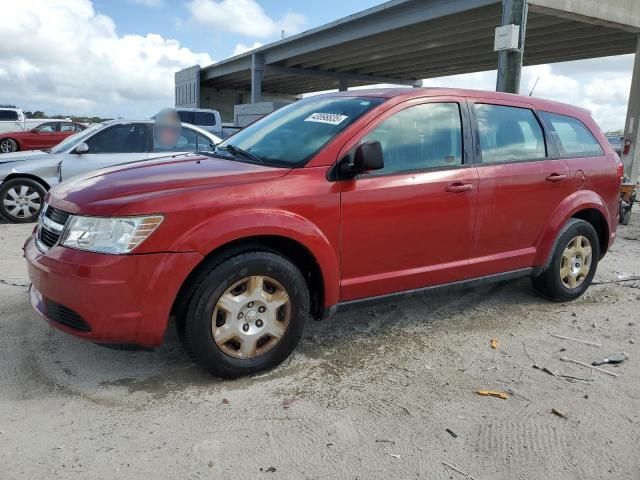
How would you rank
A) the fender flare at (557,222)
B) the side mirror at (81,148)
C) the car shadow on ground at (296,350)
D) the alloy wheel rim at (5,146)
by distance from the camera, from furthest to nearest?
the alloy wheel rim at (5,146) < the side mirror at (81,148) < the fender flare at (557,222) < the car shadow on ground at (296,350)

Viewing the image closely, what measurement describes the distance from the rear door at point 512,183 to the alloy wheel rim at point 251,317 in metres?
1.57

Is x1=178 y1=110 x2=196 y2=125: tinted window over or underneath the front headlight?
over

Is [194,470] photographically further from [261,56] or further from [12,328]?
[261,56]

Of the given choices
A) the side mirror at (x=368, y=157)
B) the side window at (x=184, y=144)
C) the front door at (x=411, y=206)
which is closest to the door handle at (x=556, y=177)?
the front door at (x=411, y=206)

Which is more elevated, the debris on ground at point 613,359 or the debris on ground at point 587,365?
the debris on ground at point 613,359

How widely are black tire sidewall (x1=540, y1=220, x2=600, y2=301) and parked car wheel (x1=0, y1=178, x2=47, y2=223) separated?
6.85 metres

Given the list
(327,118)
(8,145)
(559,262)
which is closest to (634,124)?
(559,262)

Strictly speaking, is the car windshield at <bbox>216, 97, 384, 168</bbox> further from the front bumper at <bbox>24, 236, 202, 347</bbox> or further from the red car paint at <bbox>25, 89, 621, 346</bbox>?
the front bumper at <bbox>24, 236, 202, 347</bbox>

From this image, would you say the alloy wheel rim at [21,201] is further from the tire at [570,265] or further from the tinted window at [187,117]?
the tinted window at [187,117]

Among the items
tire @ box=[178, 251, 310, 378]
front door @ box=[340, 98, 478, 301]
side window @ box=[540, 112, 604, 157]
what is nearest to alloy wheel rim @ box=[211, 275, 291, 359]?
tire @ box=[178, 251, 310, 378]

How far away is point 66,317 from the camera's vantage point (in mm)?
2883

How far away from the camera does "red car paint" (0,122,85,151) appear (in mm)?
18203

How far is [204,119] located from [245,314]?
14.4m

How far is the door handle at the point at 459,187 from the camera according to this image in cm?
369
